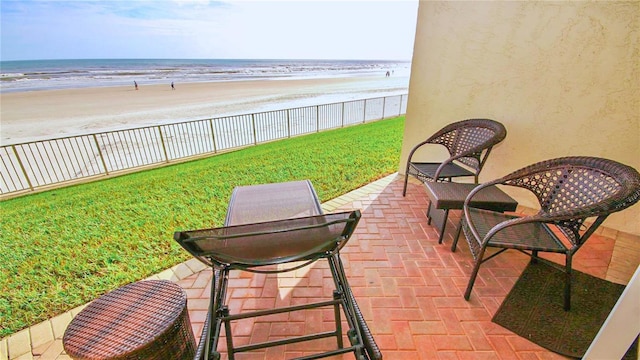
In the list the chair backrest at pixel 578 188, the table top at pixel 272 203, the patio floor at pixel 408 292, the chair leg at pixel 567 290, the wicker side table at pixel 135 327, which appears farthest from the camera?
the table top at pixel 272 203

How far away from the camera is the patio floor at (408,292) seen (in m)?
1.74

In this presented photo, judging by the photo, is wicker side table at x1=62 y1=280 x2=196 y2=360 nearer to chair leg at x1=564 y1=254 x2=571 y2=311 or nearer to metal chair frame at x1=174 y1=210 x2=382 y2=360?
metal chair frame at x1=174 y1=210 x2=382 y2=360

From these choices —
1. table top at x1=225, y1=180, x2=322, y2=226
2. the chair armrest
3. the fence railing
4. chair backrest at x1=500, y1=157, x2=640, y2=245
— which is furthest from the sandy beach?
chair backrest at x1=500, y1=157, x2=640, y2=245

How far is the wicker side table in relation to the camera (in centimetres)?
124

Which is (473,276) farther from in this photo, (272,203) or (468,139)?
(468,139)

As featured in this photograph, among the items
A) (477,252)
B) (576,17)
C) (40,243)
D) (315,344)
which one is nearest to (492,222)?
(477,252)

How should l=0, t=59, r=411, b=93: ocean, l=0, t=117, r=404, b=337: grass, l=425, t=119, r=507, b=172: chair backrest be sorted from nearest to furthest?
l=0, t=117, r=404, b=337: grass < l=425, t=119, r=507, b=172: chair backrest < l=0, t=59, r=411, b=93: ocean

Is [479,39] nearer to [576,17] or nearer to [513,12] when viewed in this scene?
[513,12]

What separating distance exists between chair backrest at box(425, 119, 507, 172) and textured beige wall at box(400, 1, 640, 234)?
0.35m

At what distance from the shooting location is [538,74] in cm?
309

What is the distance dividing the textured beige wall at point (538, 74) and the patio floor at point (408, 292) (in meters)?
1.06

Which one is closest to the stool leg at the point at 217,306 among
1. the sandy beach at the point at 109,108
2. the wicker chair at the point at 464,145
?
the wicker chair at the point at 464,145

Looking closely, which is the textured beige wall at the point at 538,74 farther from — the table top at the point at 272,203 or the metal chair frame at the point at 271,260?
the metal chair frame at the point at 271,260

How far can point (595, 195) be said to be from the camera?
6.24ft
